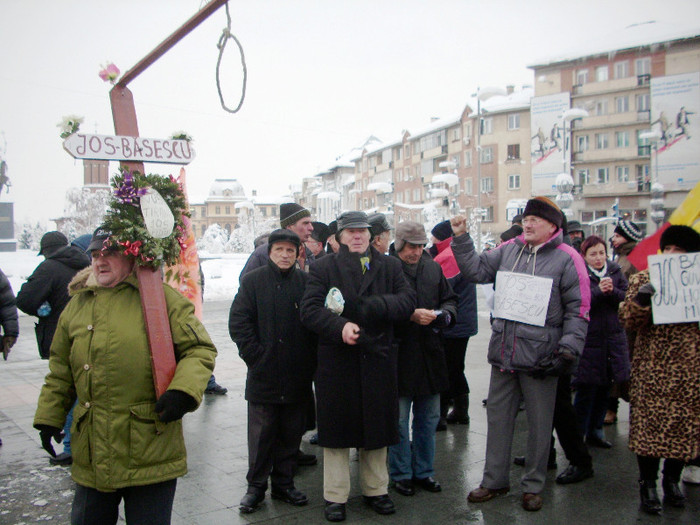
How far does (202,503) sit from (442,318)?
2.23 meters

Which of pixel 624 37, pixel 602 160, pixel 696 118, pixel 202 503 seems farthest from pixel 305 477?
pixel 624 37

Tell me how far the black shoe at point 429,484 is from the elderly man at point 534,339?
12.1 inches

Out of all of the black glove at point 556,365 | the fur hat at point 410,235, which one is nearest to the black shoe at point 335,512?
the black glove at point 556,365

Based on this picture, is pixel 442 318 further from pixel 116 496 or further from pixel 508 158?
pixel 508 158

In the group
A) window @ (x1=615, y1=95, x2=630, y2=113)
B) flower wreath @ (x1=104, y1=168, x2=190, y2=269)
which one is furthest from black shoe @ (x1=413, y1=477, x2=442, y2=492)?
window @ (x1=615, y1=95, x2=630, y2=113)

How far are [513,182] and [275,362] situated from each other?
61079 millimetres

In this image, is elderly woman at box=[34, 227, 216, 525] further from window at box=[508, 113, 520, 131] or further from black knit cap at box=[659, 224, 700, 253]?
window at box=[508, 113, 520, 131]

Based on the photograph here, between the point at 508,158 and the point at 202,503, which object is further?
the point at 508,158

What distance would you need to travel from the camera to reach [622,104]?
56438mm

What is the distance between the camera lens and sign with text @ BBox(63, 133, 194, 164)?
339 cm

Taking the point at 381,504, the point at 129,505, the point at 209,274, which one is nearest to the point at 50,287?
the point at 129,505

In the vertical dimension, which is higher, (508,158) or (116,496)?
(508,158)

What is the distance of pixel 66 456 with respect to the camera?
543cm

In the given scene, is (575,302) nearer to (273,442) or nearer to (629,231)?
(629,231)
